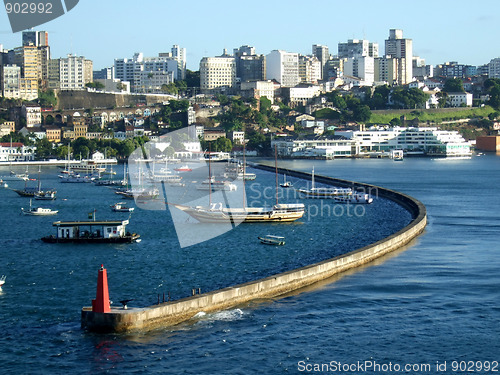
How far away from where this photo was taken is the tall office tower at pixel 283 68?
7475 centimetres

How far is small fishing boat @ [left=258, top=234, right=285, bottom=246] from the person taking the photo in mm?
16625

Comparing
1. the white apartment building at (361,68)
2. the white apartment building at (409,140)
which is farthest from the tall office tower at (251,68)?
the white apartment building at (409,140)

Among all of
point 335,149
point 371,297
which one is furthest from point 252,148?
point 371,297

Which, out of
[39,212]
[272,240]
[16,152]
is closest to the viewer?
[272,240]

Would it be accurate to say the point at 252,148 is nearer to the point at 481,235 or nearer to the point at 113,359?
the point at 481,235

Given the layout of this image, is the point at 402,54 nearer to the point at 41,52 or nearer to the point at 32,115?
the point at 41,52

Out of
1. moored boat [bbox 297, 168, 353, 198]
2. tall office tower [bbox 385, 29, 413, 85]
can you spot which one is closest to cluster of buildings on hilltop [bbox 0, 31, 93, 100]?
tall office tower [bbox 385, 29, 413, 85]

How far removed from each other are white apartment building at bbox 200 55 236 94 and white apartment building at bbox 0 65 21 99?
16.4 meters

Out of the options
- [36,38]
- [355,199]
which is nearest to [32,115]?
[36,38]

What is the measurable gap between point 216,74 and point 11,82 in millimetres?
18145

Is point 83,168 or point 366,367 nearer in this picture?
point 366,367

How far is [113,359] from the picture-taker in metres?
8.95

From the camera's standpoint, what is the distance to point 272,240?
16.7 metres

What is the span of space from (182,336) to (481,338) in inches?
131
